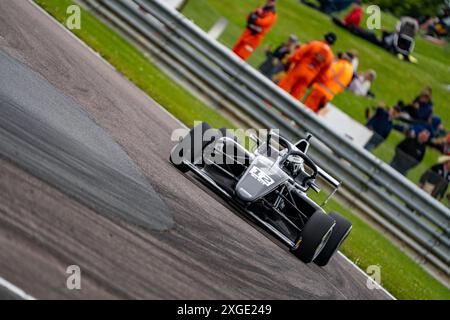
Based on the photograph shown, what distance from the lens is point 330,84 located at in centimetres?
1619

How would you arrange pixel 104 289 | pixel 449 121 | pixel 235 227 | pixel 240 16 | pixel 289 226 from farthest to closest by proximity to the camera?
1. pixel 240 16
2. pixel 449 121
3. pixel 289 226
4. pixel 235 227
5. pixel 104 289

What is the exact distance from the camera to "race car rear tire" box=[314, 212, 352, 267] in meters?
9.73

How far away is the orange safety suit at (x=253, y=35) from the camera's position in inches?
680

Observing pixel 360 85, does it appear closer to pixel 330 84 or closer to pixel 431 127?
pixel 330 84

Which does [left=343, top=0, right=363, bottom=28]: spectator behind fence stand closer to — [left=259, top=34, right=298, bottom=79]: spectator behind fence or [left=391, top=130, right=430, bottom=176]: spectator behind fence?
[left=259, top=34, right=298, bottom=79]: spectator behind fence

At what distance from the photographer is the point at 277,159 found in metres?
9.75

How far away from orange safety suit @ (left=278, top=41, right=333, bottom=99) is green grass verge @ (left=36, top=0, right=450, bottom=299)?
2.20m

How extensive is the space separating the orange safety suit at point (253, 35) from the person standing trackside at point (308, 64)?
127 centimetres

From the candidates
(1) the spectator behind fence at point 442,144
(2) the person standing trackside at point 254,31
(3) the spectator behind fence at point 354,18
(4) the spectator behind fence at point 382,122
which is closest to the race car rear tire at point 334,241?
(4) the spectator behind fence at point 382,122

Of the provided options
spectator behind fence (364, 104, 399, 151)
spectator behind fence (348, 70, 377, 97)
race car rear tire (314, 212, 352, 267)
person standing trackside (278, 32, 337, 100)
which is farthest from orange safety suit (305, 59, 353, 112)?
race car rear tire (314, 212, 352, 267)

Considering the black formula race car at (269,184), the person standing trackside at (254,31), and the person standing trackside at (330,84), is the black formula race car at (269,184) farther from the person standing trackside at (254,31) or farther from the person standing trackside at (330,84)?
the person standing trackside at (254,31)

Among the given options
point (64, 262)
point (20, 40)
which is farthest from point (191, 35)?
point (64, 262)
